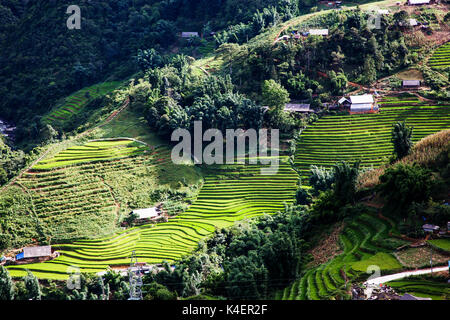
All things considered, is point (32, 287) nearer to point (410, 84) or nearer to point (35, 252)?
point (35, 252)

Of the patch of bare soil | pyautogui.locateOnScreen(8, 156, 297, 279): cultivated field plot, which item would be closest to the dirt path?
pyautogui.locateOnScreen(8, 156, 297, 279): cultivated field plot

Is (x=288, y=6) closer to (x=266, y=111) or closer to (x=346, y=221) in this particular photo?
(x=266, y=111)

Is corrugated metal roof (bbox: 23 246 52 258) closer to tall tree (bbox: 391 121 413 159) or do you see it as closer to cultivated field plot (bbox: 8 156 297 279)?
cultivated field plot (bbox: 8 156 297 279)

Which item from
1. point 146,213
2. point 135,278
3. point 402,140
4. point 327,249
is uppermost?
point 402,140

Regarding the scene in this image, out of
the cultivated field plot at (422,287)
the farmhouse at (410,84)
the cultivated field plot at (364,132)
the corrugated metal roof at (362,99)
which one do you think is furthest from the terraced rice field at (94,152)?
the cultivated field plot at (422,287)

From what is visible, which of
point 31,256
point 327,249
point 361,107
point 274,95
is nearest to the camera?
point 327,249

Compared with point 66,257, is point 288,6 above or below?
above

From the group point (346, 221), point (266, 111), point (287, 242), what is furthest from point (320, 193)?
point (266, 111)

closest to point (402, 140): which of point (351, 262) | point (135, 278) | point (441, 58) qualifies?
point (351, 262)

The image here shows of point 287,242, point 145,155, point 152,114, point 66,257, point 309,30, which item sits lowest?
point 66,257
